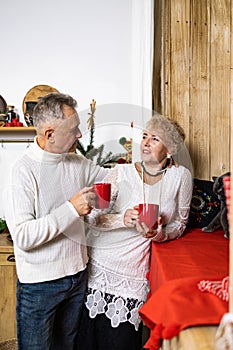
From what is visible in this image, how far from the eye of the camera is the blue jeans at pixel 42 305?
172 cm

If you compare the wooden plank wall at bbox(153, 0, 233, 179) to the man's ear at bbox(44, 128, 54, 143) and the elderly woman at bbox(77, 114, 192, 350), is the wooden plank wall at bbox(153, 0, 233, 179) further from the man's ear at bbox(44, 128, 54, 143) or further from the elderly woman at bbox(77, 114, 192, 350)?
the man's ear at bbox(44, 128, 54, 143)

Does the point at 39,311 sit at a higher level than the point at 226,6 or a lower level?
lower

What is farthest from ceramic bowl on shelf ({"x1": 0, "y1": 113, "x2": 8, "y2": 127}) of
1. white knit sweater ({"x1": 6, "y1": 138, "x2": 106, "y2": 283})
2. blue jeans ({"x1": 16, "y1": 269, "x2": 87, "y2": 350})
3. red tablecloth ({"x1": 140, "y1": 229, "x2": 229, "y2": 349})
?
red tablecloth ({"x1": 140, "y1": 229, "x2": 229, "y2": 349})

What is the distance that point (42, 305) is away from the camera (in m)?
1.72

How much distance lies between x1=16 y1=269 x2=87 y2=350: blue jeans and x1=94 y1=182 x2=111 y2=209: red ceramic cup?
1.00ft

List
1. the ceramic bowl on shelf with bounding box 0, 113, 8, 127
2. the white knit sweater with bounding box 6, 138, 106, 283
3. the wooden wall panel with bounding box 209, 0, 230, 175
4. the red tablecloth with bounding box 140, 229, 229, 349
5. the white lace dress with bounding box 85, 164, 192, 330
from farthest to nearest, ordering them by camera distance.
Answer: the ceramic bowl on shelf with bounding box 0, 113, 8, 127, the wooden wall panel with bounding box 209, 0, 230, 175, the white lace dress with bounding box 85, 164, 192, 330, the white knit sweater with bounding box 6, 138, 106, 283, the red tablecloth with bounding box 140, 229, 229, 349

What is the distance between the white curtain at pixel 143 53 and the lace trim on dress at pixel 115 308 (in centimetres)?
101

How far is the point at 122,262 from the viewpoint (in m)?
1.88

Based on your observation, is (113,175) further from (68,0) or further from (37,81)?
(68,0)

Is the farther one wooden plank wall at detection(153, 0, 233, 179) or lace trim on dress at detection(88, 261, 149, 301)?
wooden plank wall at detection(153, 0, 233, 179)

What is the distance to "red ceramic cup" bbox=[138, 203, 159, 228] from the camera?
172 centimetres

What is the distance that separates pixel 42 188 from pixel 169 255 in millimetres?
527

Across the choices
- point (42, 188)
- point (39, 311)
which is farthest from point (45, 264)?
point (42, 188)

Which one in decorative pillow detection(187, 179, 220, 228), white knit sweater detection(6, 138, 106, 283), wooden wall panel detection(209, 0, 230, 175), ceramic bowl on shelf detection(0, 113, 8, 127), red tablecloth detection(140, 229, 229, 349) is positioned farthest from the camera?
ceramic bowl on shelf detection(0, 113, 8, 127)
